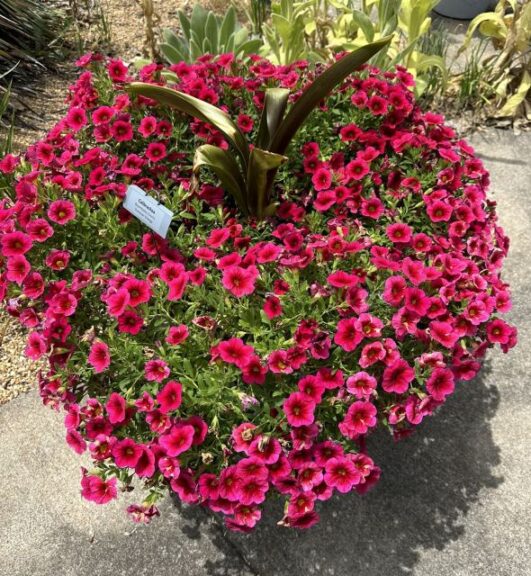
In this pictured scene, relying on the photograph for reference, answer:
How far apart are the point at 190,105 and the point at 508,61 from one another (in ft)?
8.14

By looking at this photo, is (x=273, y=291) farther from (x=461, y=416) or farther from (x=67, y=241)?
(x=461, y=416)

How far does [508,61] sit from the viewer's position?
11.3 feet

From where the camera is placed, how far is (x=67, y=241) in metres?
1.95

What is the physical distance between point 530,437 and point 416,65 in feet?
6.88

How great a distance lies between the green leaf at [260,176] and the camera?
1783 mm

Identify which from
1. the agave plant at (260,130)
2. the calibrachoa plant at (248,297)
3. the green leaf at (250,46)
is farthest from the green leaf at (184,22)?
the agave plant at (260,130)

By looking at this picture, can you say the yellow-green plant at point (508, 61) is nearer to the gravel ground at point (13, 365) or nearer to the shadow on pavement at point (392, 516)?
the shadow on pavement at point (392, 516)

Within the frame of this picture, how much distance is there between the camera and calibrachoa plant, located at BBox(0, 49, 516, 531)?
1553 millimetres

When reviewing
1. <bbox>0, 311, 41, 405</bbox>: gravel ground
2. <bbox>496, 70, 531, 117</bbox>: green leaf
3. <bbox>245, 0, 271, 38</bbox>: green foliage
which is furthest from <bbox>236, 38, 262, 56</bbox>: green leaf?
<bbox>0, 311, 41, 405</bbox>: gravel ground

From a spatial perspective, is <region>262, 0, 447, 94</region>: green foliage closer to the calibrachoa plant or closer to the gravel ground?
the calibrachoa plant

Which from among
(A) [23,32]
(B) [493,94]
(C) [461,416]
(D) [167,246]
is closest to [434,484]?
(C) [461,416]

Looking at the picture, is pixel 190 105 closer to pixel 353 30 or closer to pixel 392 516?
pixel 392 516

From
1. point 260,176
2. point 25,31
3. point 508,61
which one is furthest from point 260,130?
point 25,31

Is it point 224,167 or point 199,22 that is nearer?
point 224,167
